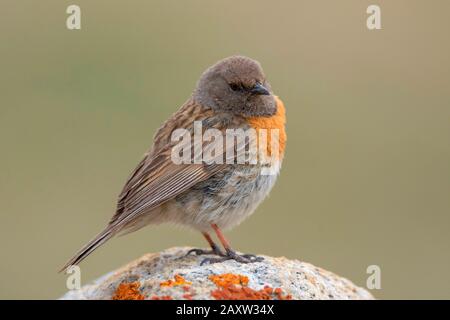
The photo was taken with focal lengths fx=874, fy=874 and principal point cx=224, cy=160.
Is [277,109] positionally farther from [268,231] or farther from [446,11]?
[446,11]

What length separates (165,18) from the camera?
1823cm

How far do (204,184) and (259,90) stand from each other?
109 centimetres

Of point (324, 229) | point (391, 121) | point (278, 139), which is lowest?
point (324, 229)

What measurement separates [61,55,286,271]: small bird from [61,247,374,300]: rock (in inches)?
10.7

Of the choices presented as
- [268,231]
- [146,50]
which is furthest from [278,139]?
[146,50]

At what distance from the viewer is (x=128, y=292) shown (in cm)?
642

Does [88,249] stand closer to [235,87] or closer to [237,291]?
[237,291]

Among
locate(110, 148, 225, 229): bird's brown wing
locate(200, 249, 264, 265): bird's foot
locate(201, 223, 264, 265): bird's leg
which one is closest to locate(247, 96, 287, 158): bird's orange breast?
locate(110, 148, 225, 229): bird's brown wing

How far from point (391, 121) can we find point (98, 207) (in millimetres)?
5618

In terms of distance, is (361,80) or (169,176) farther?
(361,80)

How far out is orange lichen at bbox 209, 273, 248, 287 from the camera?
615 centimetres

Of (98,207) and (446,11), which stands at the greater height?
(446,11)

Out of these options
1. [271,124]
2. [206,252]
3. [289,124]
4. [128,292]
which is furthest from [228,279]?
[289,124]

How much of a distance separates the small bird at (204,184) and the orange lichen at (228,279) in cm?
61
